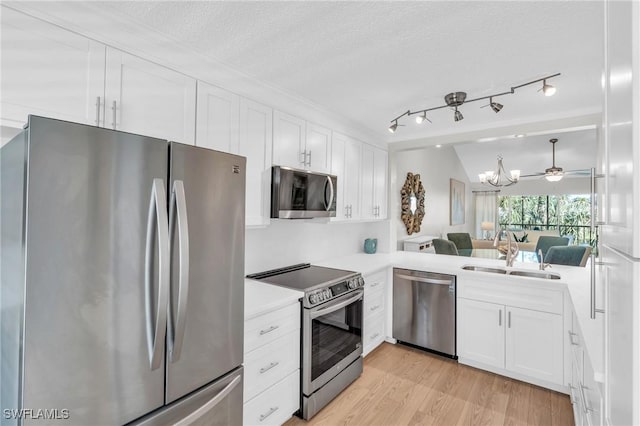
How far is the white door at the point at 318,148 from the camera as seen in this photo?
275 centimetres

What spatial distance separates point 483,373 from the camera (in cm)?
285

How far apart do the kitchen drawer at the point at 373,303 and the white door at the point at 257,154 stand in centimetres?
137

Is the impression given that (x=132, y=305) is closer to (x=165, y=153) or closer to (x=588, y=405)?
(x=165, y=153)

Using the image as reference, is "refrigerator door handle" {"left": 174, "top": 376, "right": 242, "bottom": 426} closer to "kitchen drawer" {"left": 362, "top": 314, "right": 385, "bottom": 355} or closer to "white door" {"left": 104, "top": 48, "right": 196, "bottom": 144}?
"white door" {"left": 104, "top": 48, "right": 196, "bottom": 144}

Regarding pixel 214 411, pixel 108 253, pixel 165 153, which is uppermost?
pixel 165 153

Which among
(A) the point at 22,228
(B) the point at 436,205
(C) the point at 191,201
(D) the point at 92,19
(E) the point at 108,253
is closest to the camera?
(A) the point at 22,228

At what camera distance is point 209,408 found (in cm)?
140

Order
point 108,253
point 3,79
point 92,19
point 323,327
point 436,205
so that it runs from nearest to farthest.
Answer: point 108,253, point 3,79, point 92,19, point 323,327, point 436,205

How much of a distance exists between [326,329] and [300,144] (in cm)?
152

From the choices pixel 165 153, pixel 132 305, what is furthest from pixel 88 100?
pixel 132 305

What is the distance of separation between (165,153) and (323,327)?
164 cm

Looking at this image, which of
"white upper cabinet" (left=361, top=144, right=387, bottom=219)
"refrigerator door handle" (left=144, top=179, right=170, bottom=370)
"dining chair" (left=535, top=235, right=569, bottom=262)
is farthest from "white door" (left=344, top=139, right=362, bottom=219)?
"dining chair" (left=535, top=235, right=569, bottom=262)

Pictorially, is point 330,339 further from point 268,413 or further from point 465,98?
point 465,98

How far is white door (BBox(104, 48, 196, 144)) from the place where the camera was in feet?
5.04
